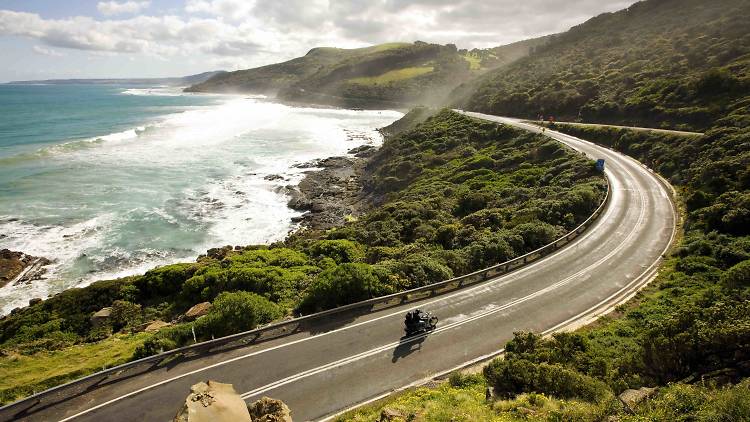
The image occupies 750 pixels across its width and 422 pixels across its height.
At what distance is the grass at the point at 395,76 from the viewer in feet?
593

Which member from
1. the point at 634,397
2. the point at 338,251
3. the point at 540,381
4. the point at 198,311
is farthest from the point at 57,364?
the point at 634,397

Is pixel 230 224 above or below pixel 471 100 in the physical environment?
below

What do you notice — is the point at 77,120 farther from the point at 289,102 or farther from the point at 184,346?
the point at 184,346

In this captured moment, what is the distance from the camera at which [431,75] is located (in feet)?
571

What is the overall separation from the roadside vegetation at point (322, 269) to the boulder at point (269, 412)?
24.4ft

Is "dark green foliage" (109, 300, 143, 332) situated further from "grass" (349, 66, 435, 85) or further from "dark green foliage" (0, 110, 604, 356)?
"grass" (349, 66, 435, 85)

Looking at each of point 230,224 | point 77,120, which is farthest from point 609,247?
point 77,120

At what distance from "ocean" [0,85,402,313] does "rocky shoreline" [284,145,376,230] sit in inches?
80.7

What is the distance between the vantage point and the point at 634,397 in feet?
30.8

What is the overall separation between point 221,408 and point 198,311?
1327 centimetres

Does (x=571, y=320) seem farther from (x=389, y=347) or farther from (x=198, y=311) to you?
(x=198, y=311)

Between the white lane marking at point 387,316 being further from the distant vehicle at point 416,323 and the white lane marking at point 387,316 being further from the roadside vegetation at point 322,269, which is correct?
the distant vehicle at point 416,323

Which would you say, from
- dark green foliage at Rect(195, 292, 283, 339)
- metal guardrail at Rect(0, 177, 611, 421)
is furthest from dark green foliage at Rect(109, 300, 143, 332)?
metal guardrail at Rect(0, 177, 611, 421)

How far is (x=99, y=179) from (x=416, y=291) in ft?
182
